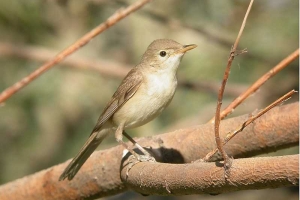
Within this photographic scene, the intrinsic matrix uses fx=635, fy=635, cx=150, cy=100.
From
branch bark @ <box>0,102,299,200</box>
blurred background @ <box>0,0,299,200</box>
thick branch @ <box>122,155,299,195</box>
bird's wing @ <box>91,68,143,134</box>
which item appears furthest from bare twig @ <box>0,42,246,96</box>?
thick branch @ <box>122,155,299,195</box>

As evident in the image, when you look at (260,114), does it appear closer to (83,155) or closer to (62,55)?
(62,55)

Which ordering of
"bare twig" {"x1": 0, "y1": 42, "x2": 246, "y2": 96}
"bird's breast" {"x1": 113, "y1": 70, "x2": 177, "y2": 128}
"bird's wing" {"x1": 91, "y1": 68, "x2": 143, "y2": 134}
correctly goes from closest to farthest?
"bird's breast" {"x1": 113, "y1": 70, "x2": 177, "y2": 128} → "bird's wing" {"x1": 91, "y1": 68, "x2": 143, "y2": 134} → "bare twig" {"x1": 0, "y1": 42, "x2": 246, "y2": 96}

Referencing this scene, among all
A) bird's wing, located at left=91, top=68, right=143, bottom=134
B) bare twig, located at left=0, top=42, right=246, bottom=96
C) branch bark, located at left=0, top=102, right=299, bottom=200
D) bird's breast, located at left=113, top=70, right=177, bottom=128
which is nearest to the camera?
branch bark, located at left=0, top=102, right=299, bottom=200

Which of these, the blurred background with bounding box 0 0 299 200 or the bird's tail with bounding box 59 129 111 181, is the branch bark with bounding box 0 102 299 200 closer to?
the bird's tail with bounding box 59 129 111 181

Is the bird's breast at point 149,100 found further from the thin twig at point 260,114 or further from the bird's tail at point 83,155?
the thin twig at point 260,114

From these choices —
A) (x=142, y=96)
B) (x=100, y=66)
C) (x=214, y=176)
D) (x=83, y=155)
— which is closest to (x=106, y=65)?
(x=100, y=66)

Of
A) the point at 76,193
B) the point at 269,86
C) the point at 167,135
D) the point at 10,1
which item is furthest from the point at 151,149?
the point at 10,1

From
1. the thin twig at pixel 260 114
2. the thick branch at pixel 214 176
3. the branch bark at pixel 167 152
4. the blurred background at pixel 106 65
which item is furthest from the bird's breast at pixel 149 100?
the blurred background at pixel 106 65

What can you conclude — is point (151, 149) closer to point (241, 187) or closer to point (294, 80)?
point (241, 187)
